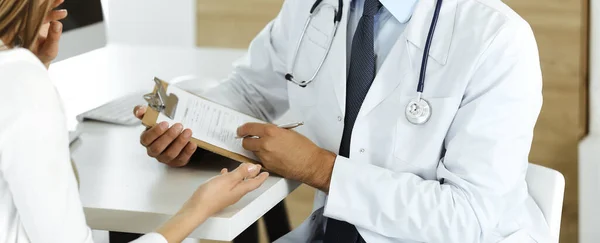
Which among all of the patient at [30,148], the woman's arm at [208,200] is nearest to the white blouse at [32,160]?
the patient at [30,148]

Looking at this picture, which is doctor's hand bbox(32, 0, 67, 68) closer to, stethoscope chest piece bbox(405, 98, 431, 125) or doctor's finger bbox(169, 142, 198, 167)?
doctor's finger bbox(169, 142, 198, 167)

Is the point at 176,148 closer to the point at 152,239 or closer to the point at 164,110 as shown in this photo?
the point at 164,110

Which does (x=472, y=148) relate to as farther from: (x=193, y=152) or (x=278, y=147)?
(x=193, y=152)

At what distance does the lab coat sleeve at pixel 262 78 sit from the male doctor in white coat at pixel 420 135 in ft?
0.68

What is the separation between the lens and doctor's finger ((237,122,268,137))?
4.42 ft

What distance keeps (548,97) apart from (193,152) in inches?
54.7

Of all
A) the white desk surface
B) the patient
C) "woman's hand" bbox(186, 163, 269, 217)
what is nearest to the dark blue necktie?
the white desk surface

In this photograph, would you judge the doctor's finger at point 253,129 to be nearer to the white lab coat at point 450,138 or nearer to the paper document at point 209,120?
the paper document at point 209,120

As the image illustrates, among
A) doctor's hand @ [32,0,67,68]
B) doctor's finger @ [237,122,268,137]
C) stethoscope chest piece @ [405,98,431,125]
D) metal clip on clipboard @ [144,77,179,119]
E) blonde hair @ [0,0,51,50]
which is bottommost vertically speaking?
doctor's finger @ [237,122,268,137]

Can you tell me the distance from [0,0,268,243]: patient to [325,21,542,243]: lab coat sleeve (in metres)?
0.51

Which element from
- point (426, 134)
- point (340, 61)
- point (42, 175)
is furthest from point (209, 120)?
point (42, 175)

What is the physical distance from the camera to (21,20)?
3.31 ft

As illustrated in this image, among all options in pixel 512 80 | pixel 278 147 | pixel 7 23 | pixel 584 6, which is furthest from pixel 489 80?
pixel 584 6

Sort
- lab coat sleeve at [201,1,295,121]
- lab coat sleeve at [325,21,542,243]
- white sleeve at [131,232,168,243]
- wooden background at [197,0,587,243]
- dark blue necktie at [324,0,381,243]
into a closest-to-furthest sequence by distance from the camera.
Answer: white sleeve at [131,232,168,243] < lab coat sleeve at [325,21,542,243] < dark blue necktie at [324,0,381,243] < lab coat sleeve at [201,1,295,121] < wooden background at [197,0,587,243]
